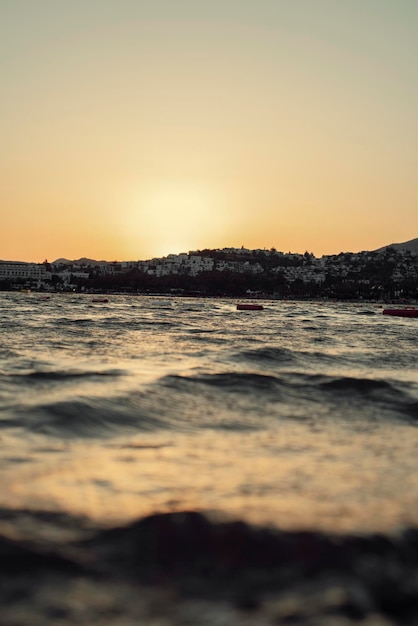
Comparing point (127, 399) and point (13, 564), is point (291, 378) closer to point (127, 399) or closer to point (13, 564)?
point (127, 399)

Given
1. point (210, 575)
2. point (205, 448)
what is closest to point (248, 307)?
point (205, 448)

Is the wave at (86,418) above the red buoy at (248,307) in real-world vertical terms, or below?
above

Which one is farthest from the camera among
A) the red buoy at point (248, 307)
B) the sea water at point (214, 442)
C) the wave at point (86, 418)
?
the red buoy at point (248, 307)

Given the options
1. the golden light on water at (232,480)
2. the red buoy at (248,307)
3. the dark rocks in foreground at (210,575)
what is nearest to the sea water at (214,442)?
the golden light on water at (232,480)

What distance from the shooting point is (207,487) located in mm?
5078

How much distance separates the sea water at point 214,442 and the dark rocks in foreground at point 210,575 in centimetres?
32

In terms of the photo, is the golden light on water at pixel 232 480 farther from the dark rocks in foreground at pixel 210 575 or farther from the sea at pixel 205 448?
the dark rocks in foreground at pixel 210 575

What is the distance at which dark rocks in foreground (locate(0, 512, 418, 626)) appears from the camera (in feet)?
10.0

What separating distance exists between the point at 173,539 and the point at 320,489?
175 cm

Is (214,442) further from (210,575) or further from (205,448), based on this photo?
(210,575)

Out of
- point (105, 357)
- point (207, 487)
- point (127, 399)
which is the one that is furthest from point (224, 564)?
point (105, 357)

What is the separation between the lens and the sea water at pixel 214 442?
4.64 meters

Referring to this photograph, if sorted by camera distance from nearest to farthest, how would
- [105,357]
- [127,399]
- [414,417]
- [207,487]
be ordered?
[207,487] < [414,417] < [127,399] < [105,357]

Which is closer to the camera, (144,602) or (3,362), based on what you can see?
(144,602)
